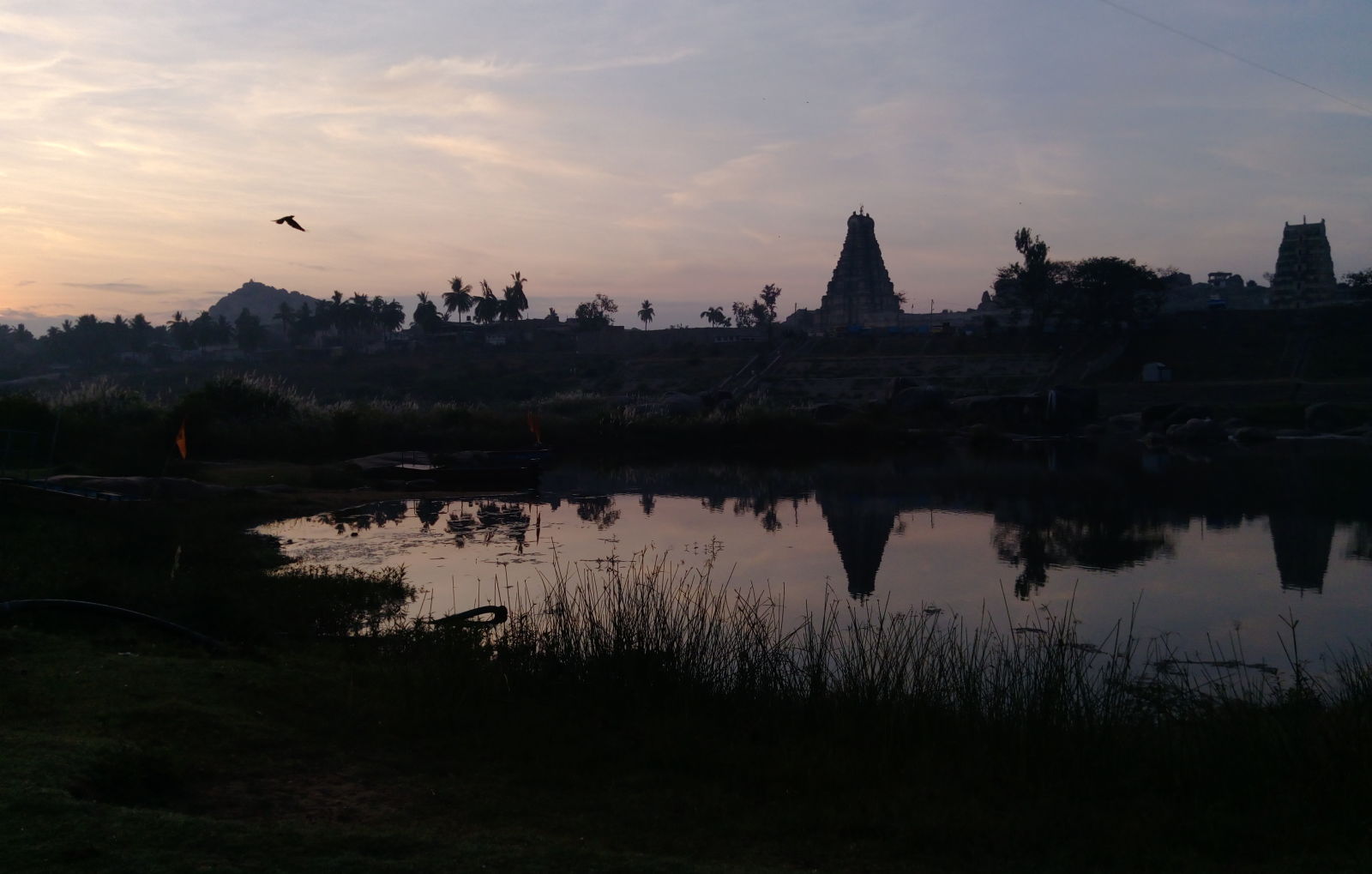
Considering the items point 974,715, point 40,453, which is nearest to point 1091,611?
point 974,715

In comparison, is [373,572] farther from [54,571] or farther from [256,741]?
[256,741]

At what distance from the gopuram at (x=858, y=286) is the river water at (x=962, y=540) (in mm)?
53372

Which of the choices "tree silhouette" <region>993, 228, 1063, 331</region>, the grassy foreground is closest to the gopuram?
"tree silhouette" <region>993, 228, 1063, 331</region>

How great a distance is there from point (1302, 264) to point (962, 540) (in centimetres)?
6519

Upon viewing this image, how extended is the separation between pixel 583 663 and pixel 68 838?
3722 mm

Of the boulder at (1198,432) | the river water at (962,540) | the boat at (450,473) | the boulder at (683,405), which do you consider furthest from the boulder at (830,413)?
the boat at (450,473)

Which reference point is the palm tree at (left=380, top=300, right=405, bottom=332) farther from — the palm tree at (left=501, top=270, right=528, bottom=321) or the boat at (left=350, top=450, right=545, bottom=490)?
the boat at (left=350, top=450, right=545, bottom=490)

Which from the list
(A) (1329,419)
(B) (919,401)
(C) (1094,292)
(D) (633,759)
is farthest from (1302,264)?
(D) (633,759)

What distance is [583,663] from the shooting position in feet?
23.9

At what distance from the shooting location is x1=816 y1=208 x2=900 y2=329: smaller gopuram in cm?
8162

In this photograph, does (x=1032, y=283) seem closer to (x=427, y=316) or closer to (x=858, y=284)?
(x=858, y=284)

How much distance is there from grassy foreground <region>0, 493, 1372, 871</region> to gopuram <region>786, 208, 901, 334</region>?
245ft

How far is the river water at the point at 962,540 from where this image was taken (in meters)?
12.0

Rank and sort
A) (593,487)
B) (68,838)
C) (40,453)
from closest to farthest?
(68,838) < (40,453) < (593,487)
